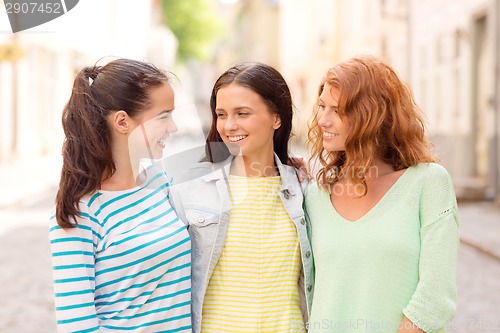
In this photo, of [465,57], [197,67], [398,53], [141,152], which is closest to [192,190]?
[141,152]

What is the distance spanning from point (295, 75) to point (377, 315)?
120 ft

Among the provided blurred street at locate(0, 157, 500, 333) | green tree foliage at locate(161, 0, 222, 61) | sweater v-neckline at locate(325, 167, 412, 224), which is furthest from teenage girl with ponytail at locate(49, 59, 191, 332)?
green tree foliage at locate(161, 0, 222, 61)

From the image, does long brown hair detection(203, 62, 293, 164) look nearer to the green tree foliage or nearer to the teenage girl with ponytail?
the teenage girl with ponytail

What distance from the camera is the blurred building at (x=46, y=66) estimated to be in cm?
1777

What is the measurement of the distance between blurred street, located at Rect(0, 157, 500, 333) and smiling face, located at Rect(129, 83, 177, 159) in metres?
2.98

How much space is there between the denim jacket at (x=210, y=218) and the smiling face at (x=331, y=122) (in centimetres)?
25

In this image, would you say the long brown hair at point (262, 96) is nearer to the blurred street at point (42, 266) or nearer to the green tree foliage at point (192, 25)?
the blurred street at point (42, 266)

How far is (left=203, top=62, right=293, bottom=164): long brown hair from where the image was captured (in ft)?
8.59

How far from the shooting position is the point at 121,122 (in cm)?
240

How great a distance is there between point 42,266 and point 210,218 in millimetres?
5133

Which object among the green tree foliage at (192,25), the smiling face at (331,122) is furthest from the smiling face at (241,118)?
the green tree foliage at (192,25)

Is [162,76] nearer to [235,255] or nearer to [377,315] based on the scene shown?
[235,255]

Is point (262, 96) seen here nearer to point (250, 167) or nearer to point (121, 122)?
point (250, 167)

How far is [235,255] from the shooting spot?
8.27 feet
